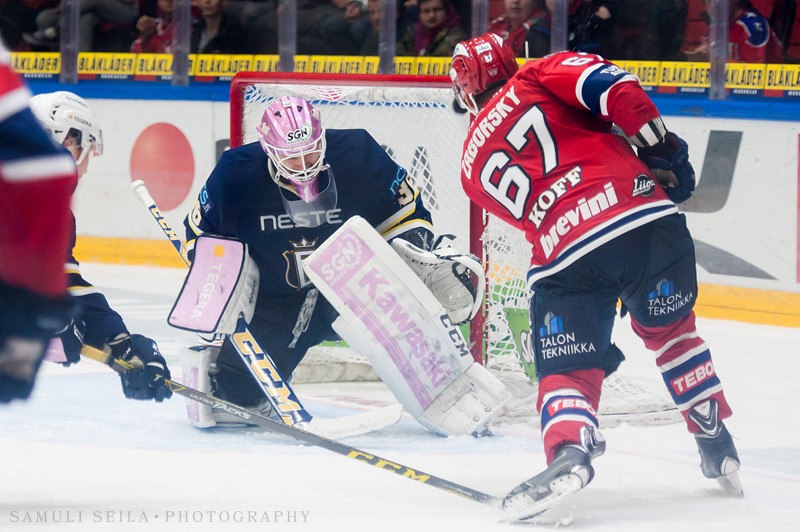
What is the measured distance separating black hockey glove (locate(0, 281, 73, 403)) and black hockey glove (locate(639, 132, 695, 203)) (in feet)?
5.67

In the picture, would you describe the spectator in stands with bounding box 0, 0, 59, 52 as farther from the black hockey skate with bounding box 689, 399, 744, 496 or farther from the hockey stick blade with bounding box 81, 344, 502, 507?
the black hockey skate with bounding box 689, 399, 744, 496

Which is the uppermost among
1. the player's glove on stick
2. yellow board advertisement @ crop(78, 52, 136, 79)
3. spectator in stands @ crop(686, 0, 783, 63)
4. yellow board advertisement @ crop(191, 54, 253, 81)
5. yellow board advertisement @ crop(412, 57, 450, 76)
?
the player's glove on stick

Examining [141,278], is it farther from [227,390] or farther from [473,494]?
[473,494]

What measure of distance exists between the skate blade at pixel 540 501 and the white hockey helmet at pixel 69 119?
55.6 inches

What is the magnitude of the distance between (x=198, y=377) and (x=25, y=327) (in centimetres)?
232

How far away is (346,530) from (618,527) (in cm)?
54

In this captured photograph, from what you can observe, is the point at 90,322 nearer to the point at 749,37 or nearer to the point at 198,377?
the point at 198,377

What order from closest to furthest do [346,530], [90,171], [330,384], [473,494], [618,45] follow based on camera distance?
[346,530] < [473,494] < [330,384] < [618,45] < [90,171]

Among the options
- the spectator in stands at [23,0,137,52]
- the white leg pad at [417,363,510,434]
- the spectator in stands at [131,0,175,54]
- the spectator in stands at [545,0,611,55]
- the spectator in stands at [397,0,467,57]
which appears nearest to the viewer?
the white leg pad at [417,363,510,434]

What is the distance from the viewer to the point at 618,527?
8.65 feet

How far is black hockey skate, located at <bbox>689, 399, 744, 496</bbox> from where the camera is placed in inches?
113

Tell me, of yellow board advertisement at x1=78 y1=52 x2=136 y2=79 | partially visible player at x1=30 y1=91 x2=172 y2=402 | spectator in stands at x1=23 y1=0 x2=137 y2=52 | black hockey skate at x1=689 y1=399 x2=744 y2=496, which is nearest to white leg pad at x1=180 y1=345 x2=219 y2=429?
partially visible player at x1=30 y1=91 x2=172 y2=402

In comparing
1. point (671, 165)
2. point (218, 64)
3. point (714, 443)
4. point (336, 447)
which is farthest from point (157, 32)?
point (714, 443)

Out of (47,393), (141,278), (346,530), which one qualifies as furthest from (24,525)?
(141,278)
